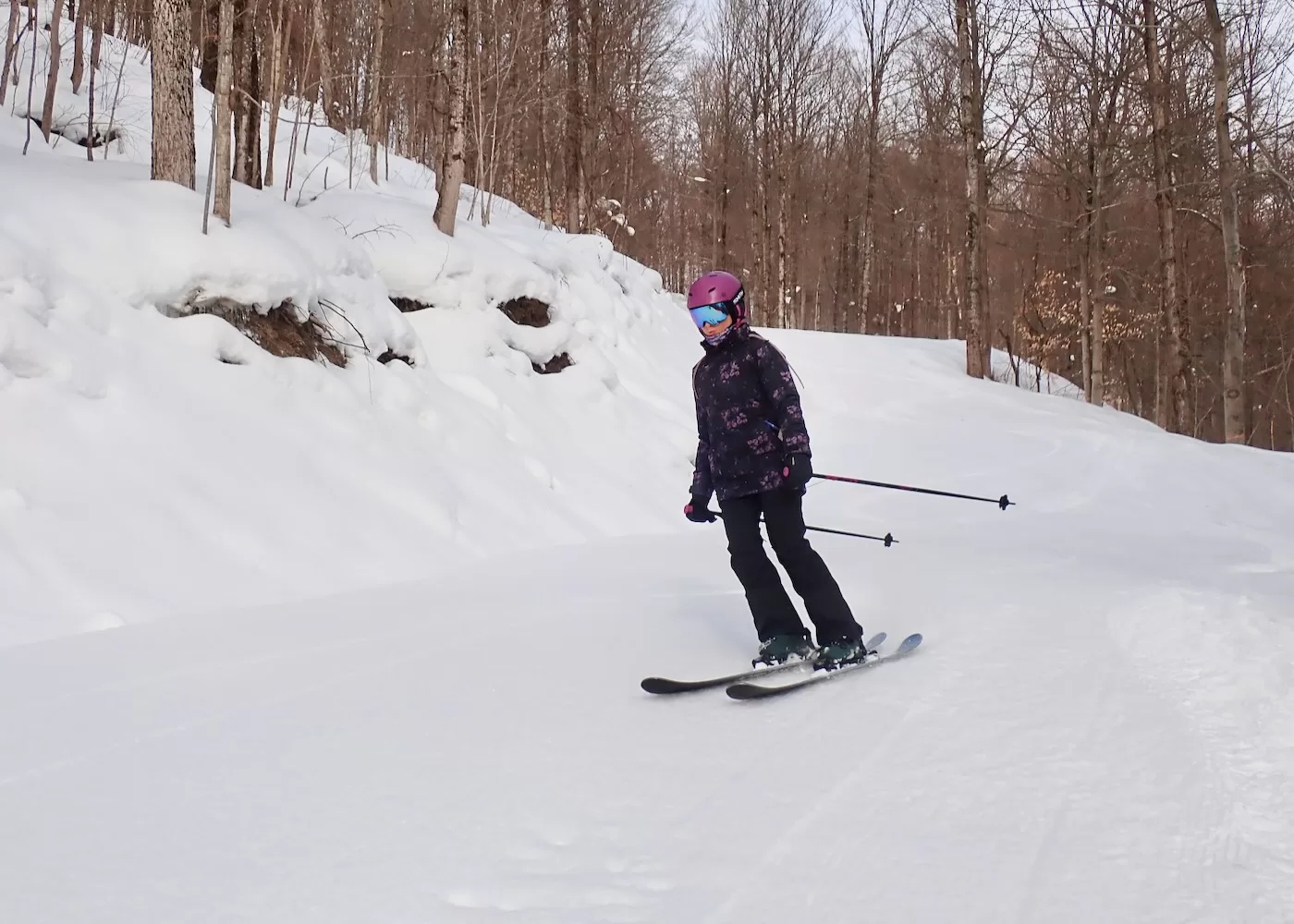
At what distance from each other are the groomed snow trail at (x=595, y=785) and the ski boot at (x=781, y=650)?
24cm

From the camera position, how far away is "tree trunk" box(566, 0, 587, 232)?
15.6 m

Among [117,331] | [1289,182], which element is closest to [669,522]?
[117,331]

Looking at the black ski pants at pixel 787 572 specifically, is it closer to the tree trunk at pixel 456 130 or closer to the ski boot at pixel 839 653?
the ski boot at pixel 839 653

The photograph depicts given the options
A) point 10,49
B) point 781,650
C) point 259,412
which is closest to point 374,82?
point 10,49

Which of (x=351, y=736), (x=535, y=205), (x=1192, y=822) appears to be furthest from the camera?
(x=535, y=205)

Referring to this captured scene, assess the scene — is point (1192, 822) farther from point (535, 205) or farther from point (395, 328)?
point (535, 205)

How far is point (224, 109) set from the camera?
630cm

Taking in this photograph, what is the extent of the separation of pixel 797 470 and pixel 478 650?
158 cm

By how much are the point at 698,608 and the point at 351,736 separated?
229 centimetres

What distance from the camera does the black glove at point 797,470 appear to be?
12.2ft

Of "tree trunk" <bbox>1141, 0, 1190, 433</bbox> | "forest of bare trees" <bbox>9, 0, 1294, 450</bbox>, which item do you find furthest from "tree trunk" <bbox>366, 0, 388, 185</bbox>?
"tree trunk" <bbox>1141, 0, 1190, 433</bbox>

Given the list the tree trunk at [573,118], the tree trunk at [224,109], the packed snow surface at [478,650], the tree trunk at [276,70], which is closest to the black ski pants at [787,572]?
the packed snow surface at [478,650]

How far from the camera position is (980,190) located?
16.4m

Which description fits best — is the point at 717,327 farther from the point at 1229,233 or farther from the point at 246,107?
the point at 1229,233
